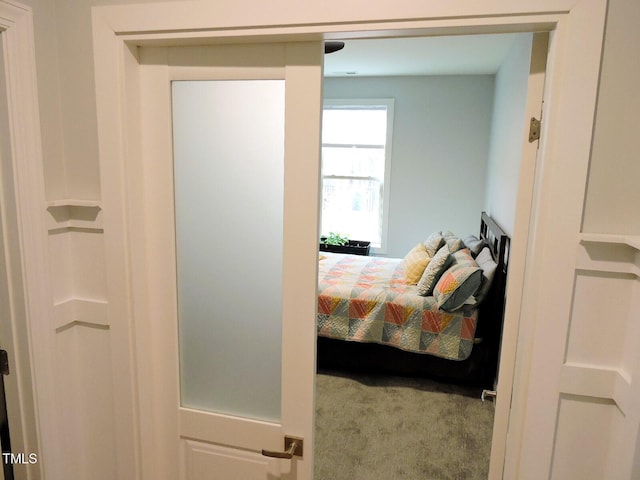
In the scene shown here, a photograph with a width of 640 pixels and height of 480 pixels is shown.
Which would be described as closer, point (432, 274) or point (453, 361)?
point (453, 361)

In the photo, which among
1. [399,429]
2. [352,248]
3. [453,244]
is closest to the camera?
[399,429]

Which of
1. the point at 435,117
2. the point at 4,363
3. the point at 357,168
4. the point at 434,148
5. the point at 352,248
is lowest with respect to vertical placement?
the point at 352,248

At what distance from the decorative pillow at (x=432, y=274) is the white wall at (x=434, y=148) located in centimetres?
215

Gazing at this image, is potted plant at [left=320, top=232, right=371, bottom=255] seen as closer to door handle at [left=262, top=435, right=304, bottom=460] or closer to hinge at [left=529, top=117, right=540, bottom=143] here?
door handle at [left=262, top=435, right=304, bottom=460]

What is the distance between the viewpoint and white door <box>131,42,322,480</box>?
129cm

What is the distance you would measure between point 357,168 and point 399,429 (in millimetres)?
3772

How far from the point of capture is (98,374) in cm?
155

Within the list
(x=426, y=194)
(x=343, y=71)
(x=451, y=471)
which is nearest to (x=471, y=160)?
(x=426, y=194)

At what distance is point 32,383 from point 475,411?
263cm

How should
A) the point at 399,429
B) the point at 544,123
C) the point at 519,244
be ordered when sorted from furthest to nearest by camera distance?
1. the point at 399,429
2. the point at 519,244
3. the point at 544,123

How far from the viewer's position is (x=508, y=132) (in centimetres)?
374

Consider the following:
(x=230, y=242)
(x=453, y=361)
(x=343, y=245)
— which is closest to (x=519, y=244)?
(x=230, y=242)

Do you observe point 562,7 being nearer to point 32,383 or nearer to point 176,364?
point 176,364

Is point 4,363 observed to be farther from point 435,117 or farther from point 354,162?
point 435,117
